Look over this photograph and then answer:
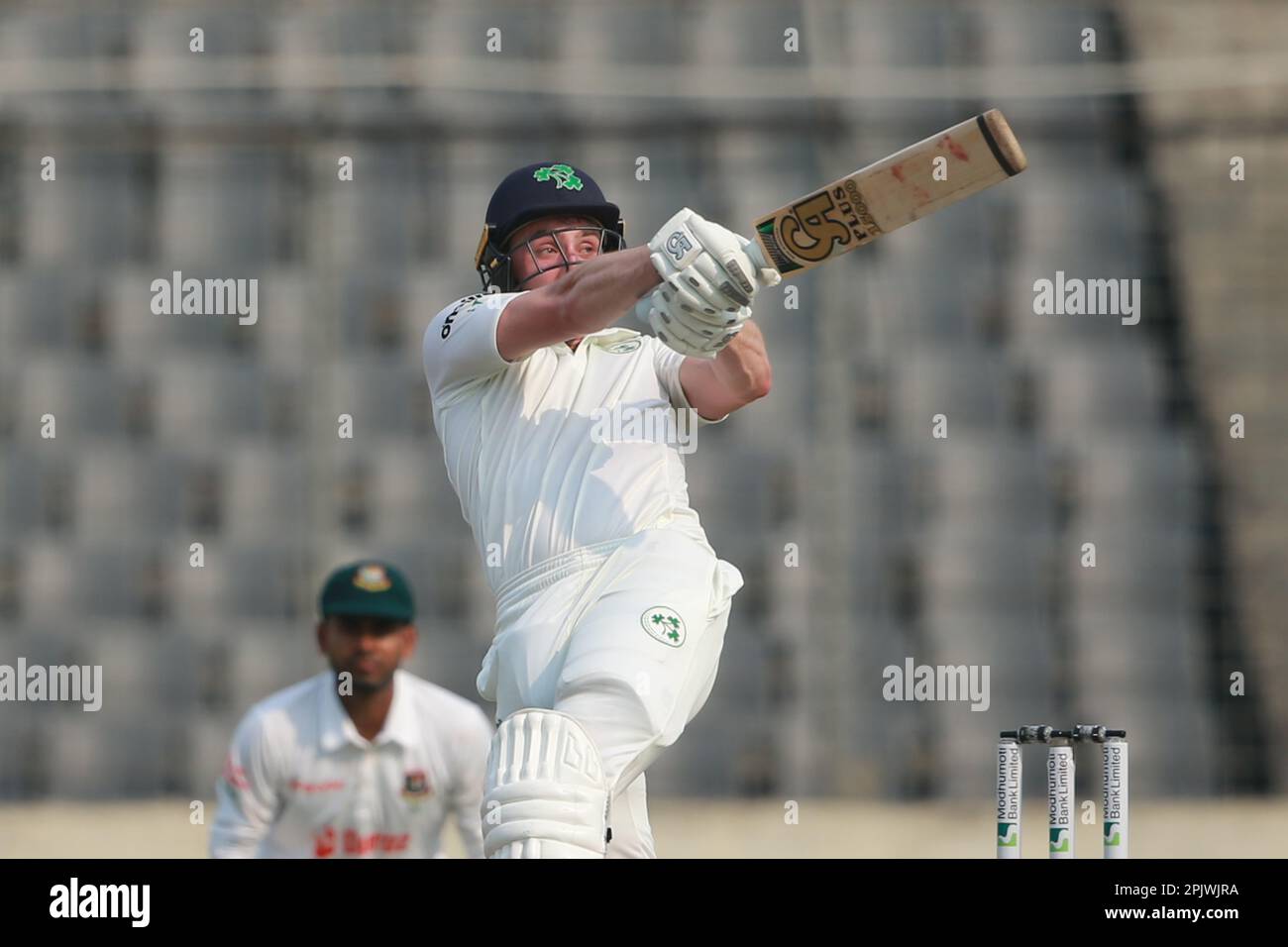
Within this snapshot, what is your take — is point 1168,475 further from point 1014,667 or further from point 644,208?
point 644,208

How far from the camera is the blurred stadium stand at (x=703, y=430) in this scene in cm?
888

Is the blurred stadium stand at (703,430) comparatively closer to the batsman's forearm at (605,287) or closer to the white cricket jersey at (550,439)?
the white cricket jersey at (550,439)

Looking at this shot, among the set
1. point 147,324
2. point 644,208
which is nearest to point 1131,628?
point 644,208

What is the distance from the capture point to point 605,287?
13.7ft

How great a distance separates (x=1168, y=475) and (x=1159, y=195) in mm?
1233

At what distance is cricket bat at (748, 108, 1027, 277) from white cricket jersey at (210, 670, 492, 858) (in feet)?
9.08

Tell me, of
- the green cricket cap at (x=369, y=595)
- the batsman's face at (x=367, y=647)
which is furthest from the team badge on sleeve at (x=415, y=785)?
the green cricket cap at (x=369, y=595)

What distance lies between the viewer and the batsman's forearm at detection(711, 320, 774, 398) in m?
4.45

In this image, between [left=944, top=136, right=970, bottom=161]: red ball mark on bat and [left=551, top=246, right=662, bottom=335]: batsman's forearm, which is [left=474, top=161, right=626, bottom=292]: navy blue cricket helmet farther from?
[left=944, top=136, right=970, bottom=161]: red ball mark on bat

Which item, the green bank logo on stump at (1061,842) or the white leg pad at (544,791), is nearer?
the white leg pad at (544,791)

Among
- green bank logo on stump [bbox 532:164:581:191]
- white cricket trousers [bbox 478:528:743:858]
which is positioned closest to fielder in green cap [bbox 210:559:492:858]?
white cricket trousers [bbox 478:528:743:858]

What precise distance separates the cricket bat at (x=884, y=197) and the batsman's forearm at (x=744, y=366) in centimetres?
34

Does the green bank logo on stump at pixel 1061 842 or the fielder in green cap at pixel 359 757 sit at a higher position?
the fielder in green cap at pixel 359 757
